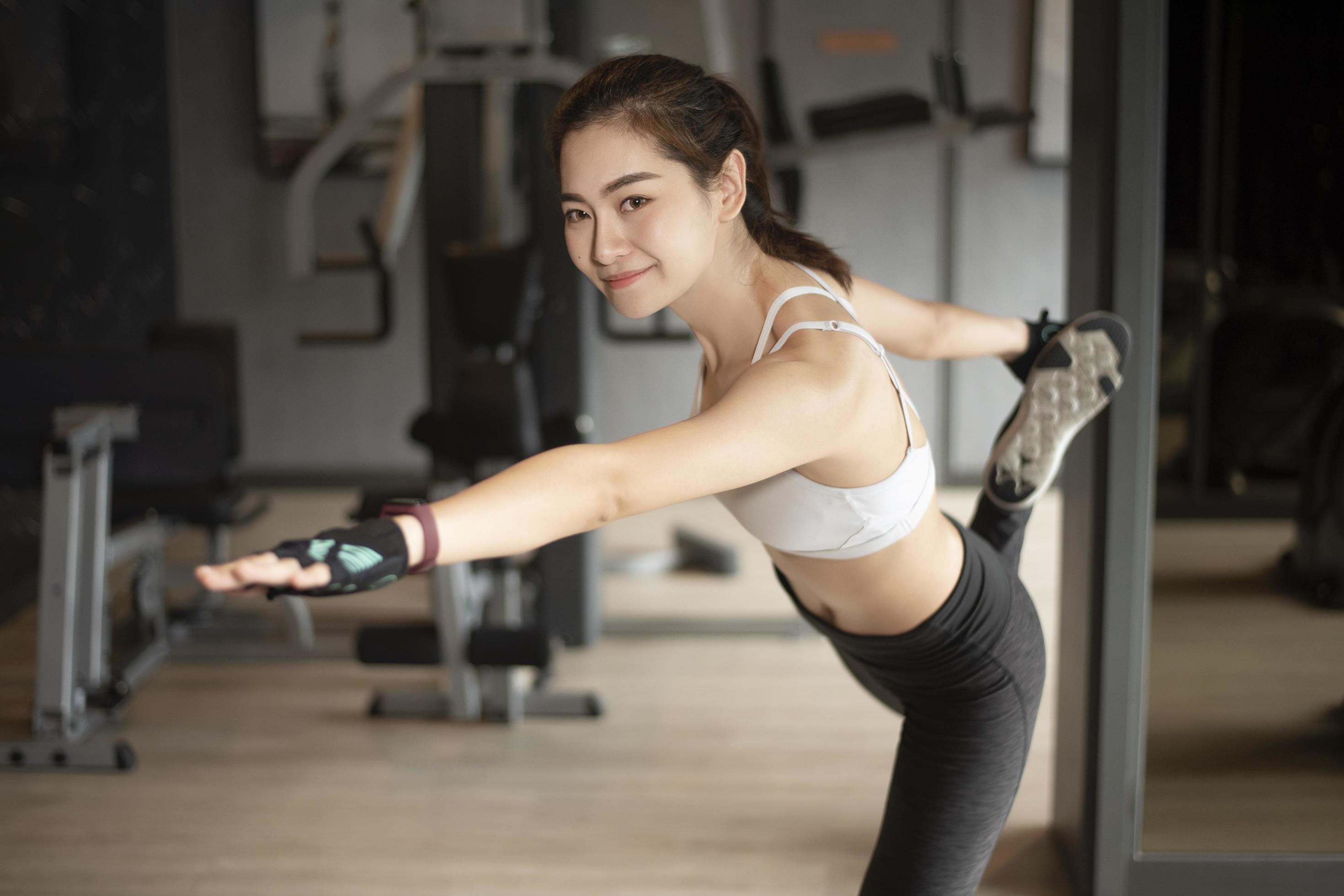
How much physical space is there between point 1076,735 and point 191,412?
244 cm

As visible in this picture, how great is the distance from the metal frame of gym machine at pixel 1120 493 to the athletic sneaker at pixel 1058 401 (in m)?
0.47

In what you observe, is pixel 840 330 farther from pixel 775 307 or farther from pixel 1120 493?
pixel 1120 493

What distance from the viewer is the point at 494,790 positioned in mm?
2566

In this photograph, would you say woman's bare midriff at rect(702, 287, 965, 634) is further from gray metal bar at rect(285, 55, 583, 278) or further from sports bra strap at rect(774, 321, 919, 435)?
gray metal bar at rect(285, 55, 583, 278)

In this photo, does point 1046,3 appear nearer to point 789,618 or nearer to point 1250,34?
point 789,618

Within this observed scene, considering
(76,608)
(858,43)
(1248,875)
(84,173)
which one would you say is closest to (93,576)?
(76,608)

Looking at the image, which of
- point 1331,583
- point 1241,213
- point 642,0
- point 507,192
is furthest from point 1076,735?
point 642,0

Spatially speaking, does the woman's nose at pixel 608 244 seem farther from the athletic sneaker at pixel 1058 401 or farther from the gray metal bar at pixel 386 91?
the gray metal bar at pixel 386 91

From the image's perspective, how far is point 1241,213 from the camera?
6.40 ft

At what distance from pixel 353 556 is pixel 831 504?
1.74 ft

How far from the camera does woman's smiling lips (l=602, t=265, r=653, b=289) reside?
1.09 meters

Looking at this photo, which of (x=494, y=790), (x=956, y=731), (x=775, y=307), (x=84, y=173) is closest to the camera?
(x=775, y=307)

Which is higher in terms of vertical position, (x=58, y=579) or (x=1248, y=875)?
(x=58, y=579)

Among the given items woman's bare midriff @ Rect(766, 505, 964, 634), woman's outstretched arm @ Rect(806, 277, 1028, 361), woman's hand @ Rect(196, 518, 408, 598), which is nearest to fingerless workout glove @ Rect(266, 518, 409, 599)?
woman's hand @ Rect(196, 518, 408, 598)
